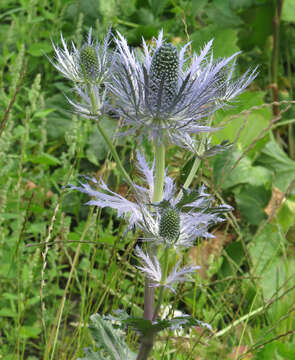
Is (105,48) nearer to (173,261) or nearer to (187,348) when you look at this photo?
(187,348)

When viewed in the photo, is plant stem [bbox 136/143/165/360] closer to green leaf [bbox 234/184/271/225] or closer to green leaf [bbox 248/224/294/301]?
green leaf [bbox 248/224/294/301]

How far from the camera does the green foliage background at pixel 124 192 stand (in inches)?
48.9

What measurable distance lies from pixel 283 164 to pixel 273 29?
760 millimetres

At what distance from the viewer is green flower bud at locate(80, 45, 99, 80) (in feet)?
2.43

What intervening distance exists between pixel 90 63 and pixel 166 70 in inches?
5.4

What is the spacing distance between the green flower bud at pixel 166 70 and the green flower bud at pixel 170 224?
0.54ft

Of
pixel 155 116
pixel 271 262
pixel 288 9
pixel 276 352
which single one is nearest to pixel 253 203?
pixel 271 262

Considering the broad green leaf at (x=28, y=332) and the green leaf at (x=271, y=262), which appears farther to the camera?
the green leaf at (x=271, y=262)

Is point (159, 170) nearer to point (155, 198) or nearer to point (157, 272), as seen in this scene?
point (155, 198)

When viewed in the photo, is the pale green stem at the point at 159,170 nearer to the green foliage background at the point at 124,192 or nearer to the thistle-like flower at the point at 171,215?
the thistle-like flower at the point at 171,215

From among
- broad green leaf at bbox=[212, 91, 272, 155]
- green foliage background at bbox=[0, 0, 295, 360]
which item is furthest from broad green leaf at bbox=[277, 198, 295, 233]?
broad green leaf at bbox=[212, 91, 272, 155]

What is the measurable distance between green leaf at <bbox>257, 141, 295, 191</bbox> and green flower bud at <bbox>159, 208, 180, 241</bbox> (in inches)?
46.8

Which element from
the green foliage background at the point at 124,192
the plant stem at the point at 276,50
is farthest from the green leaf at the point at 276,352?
the plant stem at the point at 276,50

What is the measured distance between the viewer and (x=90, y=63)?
74cm
